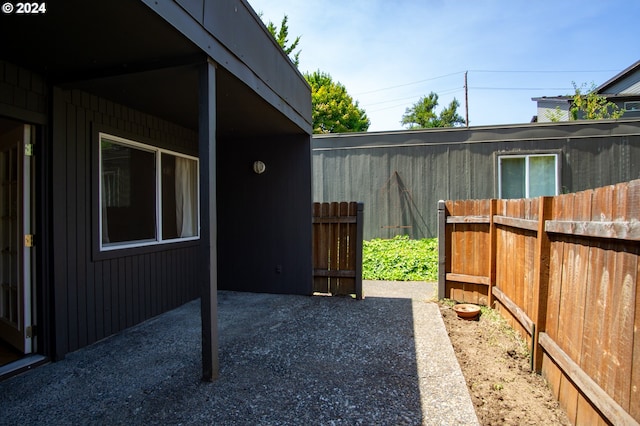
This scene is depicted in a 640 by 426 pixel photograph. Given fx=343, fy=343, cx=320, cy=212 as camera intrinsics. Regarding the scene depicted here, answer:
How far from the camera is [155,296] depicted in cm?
403

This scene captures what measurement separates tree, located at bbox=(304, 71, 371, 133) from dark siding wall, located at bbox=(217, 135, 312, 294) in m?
19.9

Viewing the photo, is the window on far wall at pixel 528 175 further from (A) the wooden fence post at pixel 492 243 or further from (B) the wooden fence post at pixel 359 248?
(B) the wooden fence post at pixel 359 248

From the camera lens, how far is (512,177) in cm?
756

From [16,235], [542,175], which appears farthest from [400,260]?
[16,235]

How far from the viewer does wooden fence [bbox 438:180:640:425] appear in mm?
1469

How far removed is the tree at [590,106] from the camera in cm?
1351

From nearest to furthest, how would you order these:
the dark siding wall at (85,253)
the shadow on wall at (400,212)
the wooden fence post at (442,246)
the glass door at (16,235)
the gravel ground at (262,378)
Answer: the gravel ground at (262,378) → the glass door at (16,235) → the dark siding wall at (85,253) → the wooden fence post at (442,246) → the shadow on wall at (400,212)

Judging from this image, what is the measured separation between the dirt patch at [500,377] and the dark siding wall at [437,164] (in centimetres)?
448

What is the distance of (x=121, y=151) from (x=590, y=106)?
54.1ft

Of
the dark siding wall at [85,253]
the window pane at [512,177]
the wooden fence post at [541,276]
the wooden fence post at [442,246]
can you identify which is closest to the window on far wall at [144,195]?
the dark siding wall at [85,253]

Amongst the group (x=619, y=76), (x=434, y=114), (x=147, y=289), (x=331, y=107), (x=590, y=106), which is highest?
(x=434, y=114)

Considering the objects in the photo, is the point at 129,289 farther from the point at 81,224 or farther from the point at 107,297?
the point at 81,224

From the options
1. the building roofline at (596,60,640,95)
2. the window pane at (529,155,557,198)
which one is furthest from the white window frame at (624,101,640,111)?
the window pane at (529,155,557,198)

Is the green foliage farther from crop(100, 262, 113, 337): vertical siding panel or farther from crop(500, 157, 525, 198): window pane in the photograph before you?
crop(100, 262, 113, 337): vertical siding panel
